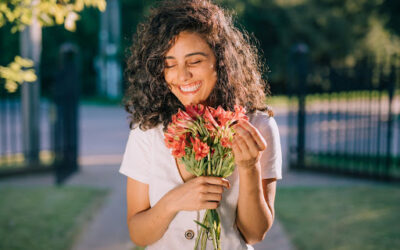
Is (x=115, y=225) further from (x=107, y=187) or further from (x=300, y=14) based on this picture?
(x=300, y=14)

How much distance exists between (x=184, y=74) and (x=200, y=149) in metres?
0.37

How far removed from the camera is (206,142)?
155 centimetres

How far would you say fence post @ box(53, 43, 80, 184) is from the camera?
6438mm

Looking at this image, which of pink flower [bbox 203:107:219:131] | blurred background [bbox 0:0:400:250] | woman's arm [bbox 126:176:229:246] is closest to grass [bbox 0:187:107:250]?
blurred background [bbox 0:0:400:250]

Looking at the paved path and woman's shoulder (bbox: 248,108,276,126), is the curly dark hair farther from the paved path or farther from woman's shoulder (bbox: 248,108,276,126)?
the paved path

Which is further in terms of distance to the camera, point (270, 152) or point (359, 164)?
point (359, 164)

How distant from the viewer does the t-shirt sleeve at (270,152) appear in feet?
5.80

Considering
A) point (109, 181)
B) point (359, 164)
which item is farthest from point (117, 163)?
point (359, 164)

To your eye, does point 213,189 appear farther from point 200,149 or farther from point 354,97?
point 354,97

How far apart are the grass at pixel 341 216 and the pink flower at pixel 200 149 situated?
298 centimetres

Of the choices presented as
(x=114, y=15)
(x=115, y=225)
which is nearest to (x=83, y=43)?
(x=114, y=15)

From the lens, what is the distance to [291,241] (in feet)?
14.0

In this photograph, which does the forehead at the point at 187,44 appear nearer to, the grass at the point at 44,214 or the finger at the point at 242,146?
the finger at the point at 242,146

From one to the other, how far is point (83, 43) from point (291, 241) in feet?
80.1
